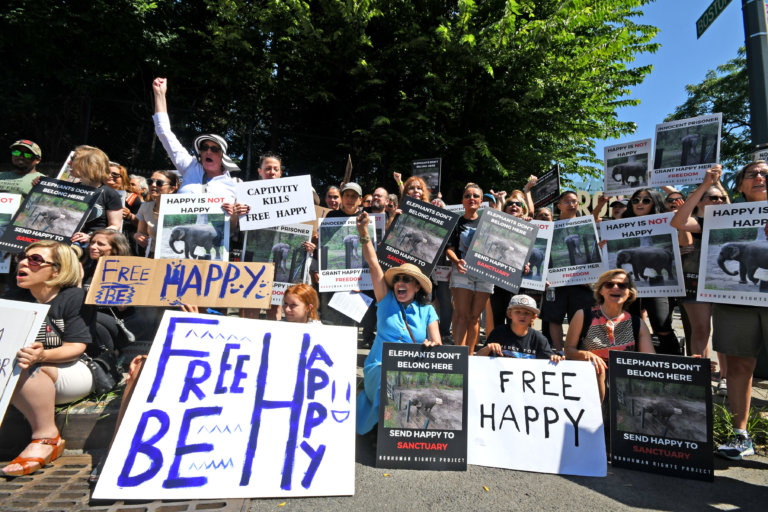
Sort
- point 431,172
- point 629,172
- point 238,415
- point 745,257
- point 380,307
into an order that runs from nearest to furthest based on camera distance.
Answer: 1. point 238,415
2. point 745,257
3. point 380,307
4. point 629,172
5. point 431,172

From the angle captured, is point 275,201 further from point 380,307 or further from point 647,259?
point 647,259

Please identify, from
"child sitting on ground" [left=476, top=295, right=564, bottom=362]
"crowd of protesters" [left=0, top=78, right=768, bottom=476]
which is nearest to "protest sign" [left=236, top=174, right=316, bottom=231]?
"crowd of protesters" [left=0, top=78, right=768, bottom=476]

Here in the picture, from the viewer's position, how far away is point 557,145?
1173cm

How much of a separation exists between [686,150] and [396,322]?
370 centimetres

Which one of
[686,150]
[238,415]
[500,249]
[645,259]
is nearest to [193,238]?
[238,415]

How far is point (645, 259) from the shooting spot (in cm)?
396

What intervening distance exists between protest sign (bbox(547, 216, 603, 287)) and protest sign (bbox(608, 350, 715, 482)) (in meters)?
1.41

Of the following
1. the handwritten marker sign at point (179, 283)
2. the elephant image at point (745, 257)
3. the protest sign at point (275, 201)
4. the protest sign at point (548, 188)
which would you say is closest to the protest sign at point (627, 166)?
the protest sign at point (548, 188)

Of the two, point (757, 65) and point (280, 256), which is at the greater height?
point (757, 65)

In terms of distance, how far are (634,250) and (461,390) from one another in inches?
96.1

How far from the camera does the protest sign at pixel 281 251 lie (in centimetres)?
391

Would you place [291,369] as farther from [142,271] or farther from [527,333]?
[527,333]

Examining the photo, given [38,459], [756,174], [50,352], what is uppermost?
[756,174]

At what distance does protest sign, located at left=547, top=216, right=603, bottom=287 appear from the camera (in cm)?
422
